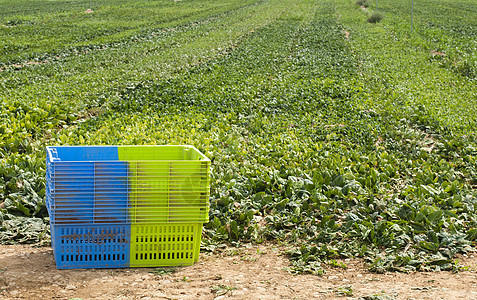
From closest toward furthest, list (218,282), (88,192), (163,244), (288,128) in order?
(218,282) → (88,192) → (163,244) → (288,128)

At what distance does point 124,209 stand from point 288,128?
20.2 ft

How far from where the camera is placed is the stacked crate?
14.2 ft

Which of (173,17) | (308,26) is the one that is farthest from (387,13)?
(173,17)

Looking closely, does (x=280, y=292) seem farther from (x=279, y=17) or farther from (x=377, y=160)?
(x=279, y=17)

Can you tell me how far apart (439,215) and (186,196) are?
3.07 meters

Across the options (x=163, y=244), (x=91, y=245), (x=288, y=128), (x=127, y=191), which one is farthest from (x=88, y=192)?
(x=288, y=128)

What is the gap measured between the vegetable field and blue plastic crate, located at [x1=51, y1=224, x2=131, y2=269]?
0.83 meters

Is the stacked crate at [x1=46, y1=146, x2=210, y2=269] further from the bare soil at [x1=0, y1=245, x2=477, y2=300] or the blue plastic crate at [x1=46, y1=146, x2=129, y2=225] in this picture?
the bare soil at [x1=0, y1=245, x2=477, y2=300]

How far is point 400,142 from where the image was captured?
9367mm

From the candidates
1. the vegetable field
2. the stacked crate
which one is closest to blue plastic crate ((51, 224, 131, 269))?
the stacked crate

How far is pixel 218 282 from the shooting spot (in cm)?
412

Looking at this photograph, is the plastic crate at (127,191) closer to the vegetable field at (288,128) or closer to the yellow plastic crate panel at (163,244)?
the yellow plastic crate panel at (163,244)

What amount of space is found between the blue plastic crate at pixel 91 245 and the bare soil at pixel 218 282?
0.08m

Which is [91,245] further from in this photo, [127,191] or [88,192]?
[127,191]
